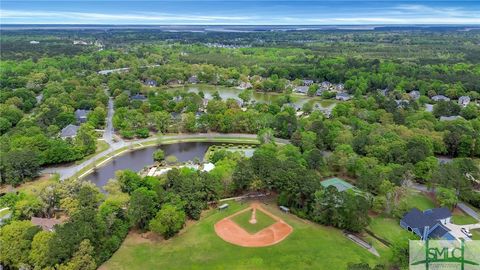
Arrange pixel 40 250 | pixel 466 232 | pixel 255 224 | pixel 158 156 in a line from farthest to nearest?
pixel 158 156, pixel 255 224, pixel 466 232, pixel 40 250

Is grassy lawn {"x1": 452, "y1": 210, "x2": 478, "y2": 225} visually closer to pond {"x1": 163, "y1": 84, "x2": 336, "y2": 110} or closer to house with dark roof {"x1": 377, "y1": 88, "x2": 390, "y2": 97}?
pond {"x1": 163, "y1": 84, "x2": 336, "y2": 110}

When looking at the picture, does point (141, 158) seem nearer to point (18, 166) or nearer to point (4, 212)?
point (18, 166)

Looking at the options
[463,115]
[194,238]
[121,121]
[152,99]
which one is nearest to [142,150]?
[121,121]

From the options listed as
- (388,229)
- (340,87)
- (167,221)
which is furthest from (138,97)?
(388,229)

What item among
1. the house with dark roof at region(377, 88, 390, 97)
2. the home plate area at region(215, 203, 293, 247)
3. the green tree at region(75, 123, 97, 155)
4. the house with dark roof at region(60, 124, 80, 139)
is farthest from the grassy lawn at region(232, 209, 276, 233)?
the house with dark roof at region(377, 88, 390, 97)

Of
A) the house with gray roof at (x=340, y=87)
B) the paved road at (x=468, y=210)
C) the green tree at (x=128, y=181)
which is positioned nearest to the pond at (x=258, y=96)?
the house with gray roof at (x=340, y=87)

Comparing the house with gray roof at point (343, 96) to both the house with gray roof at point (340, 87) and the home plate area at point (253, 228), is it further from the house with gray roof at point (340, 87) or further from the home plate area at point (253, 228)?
the home plate area at point (253, 228)
